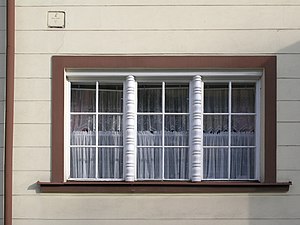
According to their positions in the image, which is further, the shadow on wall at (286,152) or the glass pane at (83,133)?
the glass pane at (83,133)

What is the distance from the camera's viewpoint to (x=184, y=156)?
688cm

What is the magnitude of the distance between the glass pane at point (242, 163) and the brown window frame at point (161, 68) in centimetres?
18

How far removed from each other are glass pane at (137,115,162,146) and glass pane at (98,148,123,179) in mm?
→ 298

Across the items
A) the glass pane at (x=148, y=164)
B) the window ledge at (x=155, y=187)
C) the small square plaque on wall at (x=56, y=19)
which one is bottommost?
the window ledge at (x=155, y=187)

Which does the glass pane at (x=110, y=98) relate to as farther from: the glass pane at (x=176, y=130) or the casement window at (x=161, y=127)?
the glass pane at (x=176, y=130)

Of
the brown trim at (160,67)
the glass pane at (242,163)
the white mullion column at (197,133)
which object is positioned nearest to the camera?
the brown trim at (160,67)

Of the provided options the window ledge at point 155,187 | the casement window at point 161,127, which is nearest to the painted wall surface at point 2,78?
the window ledge at point 155,187

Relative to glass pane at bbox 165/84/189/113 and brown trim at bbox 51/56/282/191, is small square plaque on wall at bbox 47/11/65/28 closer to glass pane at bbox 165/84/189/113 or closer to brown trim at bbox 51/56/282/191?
brown trim at bbox 51/56/282/191

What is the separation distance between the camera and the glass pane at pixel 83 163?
6887 millimetres

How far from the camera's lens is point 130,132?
266 inches

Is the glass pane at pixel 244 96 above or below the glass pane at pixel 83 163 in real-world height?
above

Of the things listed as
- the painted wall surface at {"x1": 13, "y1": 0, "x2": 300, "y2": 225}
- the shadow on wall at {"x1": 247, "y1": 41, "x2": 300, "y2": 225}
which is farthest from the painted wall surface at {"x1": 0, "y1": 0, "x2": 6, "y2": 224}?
the shadow on wall at {"x1": 247, "y1": 41, "x2": 300, "y2": 225}

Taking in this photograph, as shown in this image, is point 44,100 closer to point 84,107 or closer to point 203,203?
point 84,107

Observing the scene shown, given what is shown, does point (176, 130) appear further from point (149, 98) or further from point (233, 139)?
point (233, 139)
